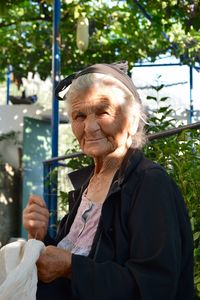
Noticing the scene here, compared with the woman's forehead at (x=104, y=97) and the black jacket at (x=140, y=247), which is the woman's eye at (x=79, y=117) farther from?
the black jacket at (x=140, y=247)

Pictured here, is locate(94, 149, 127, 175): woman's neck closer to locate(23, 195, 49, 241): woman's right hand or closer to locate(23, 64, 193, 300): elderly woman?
locate(23, 64, 193, 300): elderly woman

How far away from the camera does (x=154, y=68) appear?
32.9ft

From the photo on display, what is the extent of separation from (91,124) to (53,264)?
0.44 m

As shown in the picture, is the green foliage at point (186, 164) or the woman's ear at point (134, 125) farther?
the green foliage at point (186, 164)

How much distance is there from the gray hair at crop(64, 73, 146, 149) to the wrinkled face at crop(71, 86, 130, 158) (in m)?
0.01

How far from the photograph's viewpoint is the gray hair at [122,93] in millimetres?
1558

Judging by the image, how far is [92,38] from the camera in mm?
8641

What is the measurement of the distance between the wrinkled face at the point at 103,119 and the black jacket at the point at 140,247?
0.47ft

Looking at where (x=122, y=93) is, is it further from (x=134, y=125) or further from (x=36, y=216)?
(x=36, y=216)

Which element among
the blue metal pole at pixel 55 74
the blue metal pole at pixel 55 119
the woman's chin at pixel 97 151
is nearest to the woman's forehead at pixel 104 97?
the woman's chin at pixel 97 151

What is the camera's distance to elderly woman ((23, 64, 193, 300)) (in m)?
1.29

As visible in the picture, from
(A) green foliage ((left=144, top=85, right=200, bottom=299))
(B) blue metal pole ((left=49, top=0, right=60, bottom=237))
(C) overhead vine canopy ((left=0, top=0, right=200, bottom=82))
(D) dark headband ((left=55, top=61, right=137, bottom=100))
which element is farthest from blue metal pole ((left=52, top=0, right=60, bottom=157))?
(D) dark headband ((left=55, top=61, right=137, bottom=100))

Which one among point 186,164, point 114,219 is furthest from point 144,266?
point 186,164

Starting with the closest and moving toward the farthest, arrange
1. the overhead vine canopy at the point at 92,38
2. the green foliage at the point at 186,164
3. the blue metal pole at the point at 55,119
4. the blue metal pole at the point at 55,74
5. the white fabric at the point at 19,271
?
the white fabric at the point at 19,271
the green foliage at the point at 186,164
the blue metal pole at the point at 55,119
the blue metal pole at the point at 55,74
the overhead vine canopy at the point at 92,38
